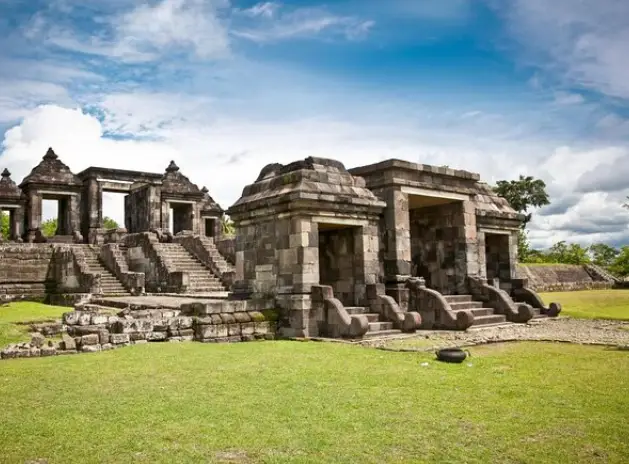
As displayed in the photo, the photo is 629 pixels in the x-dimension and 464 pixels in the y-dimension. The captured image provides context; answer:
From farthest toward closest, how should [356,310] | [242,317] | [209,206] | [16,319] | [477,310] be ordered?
[209,206] < [477,310] < [16,319] < [356,310] < [242,317]

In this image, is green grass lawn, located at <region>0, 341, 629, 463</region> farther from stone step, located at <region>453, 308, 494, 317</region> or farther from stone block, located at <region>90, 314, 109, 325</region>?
stone step, located at <region>453, 308, 494, 317</region>

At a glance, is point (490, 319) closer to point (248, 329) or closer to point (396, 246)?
point (396, 246)

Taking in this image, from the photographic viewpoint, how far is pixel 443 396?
5625 millimetres

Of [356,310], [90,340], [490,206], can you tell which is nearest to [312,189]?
[356,310]

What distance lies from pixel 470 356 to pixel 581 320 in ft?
26.2

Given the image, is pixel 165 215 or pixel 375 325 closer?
pixel 375 325

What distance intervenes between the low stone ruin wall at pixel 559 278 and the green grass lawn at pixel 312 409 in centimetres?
2452

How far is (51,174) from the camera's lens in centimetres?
2970

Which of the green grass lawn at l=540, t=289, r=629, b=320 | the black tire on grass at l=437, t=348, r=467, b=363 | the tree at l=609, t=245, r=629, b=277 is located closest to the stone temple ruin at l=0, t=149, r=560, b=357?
the green grass lawn at l=540, t=289, r=629, b=320

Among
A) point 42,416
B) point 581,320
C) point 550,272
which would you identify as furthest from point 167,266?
point 550,272

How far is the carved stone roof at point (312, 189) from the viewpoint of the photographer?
10859 millimetres

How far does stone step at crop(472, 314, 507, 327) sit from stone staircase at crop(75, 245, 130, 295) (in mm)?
13121

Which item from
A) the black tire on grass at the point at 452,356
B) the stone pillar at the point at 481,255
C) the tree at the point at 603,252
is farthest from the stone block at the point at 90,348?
the tree at the point at 603,252

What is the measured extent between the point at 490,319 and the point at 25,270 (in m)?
17.9
